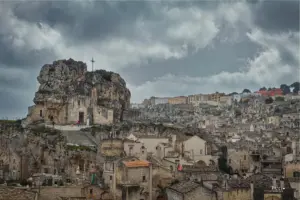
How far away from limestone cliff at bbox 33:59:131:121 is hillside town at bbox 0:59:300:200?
0.49ft

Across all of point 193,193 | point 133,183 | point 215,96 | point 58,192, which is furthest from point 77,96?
point 215,96

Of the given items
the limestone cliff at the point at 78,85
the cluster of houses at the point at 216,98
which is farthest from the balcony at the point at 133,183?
the cluster of houses at the point at 216,98

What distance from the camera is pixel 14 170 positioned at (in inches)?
1877

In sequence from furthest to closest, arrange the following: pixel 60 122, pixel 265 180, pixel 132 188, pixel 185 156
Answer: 1. pixel 60 122
2. pixel 185 156
3. pixel 265 180
4. pixel 132 188

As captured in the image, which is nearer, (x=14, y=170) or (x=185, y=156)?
(x=14, y=170)

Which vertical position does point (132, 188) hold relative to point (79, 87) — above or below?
below

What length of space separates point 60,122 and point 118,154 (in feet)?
58.6

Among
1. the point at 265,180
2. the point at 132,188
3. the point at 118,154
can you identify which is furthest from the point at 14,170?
the point at 265,180

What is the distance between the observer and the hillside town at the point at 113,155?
3825cm

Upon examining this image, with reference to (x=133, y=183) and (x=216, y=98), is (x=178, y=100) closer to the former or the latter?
(x=216, y=98)

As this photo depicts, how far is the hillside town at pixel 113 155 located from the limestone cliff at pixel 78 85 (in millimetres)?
150

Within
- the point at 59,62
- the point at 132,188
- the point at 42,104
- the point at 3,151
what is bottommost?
the point at 132,188

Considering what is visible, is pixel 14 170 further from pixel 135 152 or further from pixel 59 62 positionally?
pixel 59 62

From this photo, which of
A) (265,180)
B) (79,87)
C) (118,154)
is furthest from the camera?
(79,87)
